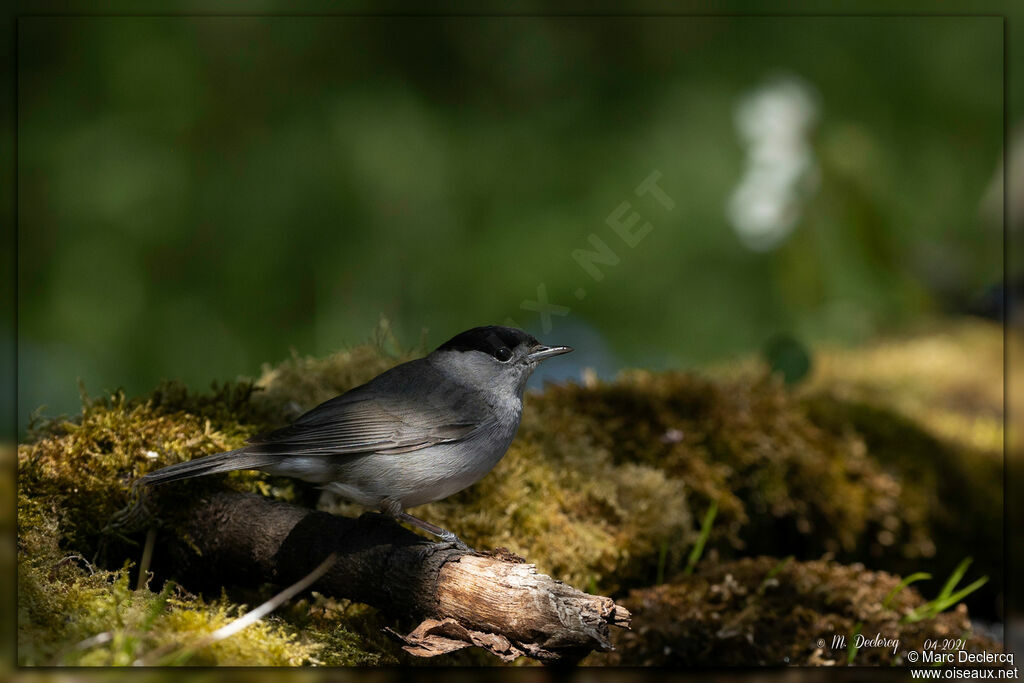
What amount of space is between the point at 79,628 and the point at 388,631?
91cm

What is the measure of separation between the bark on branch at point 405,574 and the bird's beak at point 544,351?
2.15 feet

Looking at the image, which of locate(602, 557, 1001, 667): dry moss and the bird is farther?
locate(602, 557, 1001, 667): dry moss

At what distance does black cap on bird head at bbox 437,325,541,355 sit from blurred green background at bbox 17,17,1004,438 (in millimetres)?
3182

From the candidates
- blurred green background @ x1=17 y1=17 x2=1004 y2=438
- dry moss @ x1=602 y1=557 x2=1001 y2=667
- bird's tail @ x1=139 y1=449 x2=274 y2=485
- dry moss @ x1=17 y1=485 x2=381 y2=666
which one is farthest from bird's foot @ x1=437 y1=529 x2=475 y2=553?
blurred green background @ x1=17 y1=17 x2=1004 y2=438

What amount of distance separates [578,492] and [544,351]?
1.11m

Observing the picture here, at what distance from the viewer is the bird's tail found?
2.53m

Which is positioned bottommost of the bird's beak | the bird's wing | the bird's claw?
the bird's claw

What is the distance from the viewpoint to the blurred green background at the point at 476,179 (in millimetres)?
6438

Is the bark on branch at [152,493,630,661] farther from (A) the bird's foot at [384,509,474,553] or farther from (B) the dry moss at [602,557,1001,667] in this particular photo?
(B) the dry moss at [602,557,1001,667]

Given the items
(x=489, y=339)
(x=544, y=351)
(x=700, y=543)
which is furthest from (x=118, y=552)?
(x=700, y=543)

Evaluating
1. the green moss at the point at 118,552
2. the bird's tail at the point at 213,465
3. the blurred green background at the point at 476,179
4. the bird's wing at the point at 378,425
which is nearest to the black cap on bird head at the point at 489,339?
the bird's wing at the point at 378,425

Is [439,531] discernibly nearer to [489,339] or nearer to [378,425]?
[378,425]

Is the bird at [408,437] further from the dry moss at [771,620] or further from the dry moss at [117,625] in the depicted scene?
the dry moss at [771,620]

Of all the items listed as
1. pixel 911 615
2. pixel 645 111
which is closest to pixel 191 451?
pixel 911 615
